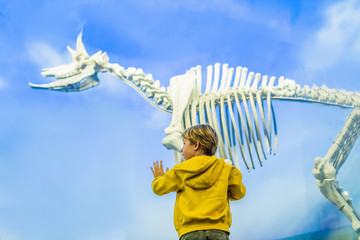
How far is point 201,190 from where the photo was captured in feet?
3.46

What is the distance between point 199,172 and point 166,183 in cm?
10

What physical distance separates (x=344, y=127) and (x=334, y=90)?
0.37 meters

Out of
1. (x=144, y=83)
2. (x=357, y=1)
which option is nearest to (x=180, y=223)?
(x=144, y=83)

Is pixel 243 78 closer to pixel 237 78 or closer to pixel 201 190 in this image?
pixel 237 78

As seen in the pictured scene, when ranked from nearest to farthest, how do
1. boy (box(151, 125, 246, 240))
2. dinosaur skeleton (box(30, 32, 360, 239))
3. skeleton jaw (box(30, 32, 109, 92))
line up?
boy (box(151, 125, 246, 240))
dinosaur skeleton (box(30, 32, 360, 239))
skeleton jaw (box(30, 32, 109, 92))

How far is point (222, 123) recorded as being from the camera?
136 inches

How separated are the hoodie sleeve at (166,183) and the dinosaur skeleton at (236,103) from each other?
7.08ft

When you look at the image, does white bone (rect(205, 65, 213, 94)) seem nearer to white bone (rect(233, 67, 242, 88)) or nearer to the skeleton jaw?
white bone (rect(233, 67, 242, 88))

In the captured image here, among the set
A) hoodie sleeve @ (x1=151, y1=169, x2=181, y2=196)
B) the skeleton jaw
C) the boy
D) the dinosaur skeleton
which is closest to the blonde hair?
the boy

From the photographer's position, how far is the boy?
101 centimetres

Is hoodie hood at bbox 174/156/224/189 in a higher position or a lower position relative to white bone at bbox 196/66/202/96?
lower

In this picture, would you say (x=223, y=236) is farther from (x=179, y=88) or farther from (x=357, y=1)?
(x=357, y=1)

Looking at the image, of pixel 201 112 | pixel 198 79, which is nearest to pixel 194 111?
pixel 201 112

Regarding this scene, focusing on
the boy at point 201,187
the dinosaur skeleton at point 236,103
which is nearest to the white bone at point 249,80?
the dinosaur skeleton at point 236,103
